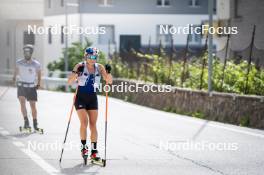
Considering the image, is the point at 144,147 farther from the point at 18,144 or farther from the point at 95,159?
the point at 95,159

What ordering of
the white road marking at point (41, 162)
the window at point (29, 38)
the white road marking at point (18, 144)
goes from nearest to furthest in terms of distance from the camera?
the white road marking at point (41, 162) → the white road marking at point (18, 144) → the window at point (29, 38)

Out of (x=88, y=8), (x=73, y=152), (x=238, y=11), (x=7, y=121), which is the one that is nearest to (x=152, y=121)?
(x=7, y=121)

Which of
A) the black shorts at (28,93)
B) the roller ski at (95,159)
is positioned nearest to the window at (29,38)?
the black shorts at (28,93)

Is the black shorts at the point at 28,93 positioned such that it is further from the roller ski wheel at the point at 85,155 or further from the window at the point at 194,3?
the window at the point at 194,3

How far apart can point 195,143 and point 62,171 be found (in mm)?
4610

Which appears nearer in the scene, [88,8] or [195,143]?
[195,143]

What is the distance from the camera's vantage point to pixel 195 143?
15.9 meters

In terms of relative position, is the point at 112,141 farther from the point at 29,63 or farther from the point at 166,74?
the point at 166,74

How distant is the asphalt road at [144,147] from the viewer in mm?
12195

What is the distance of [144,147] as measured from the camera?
15250 millimetres

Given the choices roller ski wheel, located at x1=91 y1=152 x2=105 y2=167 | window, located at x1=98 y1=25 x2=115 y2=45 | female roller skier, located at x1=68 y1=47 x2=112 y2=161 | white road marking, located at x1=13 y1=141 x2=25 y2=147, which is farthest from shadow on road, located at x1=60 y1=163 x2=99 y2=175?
window, located at x1=98 y1=25 x2=115 y2=45

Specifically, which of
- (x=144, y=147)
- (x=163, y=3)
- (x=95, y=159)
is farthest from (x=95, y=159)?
(x=163, y=3)

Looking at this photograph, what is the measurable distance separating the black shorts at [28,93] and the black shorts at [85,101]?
18.1 feet

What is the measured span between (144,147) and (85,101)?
2.52m
